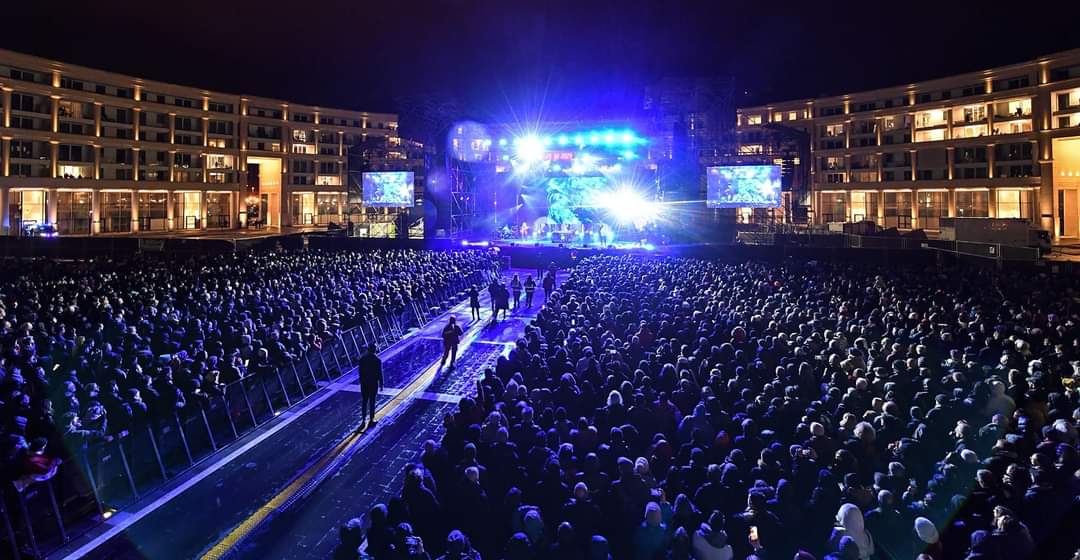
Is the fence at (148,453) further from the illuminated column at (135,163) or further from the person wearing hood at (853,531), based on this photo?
the illuminated column at (135,163)

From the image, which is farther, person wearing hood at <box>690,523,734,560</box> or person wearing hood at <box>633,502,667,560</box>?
person wearing hood at <box>633,502,667,560</box>

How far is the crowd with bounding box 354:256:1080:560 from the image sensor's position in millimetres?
5332

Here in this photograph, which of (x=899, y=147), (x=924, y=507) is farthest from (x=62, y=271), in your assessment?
(x=899, y=147)

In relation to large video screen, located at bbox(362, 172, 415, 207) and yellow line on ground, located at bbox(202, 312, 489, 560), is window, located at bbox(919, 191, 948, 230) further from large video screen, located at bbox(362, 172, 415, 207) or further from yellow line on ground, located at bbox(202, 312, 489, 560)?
yellow line on ground, located at bbox(202, 312, 489, 560)

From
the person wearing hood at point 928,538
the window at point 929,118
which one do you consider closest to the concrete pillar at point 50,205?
the person wearing hood at point 928,538

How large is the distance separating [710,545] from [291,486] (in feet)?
21.3

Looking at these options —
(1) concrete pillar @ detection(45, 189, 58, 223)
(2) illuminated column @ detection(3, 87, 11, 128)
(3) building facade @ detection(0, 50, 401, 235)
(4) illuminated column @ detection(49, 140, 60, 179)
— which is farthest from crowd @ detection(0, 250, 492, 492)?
(4) illuminated column @ detection(49, 140, 60, 179)

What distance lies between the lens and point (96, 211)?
55594mm

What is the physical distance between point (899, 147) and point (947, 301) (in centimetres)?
5301

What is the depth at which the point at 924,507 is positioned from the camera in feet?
18.4

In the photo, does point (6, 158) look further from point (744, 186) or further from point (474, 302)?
point (744, 186)

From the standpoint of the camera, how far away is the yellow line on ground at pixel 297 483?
7.27m

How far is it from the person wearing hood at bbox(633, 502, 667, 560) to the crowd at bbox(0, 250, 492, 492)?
662cm

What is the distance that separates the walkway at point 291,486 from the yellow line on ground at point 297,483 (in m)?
0.01
